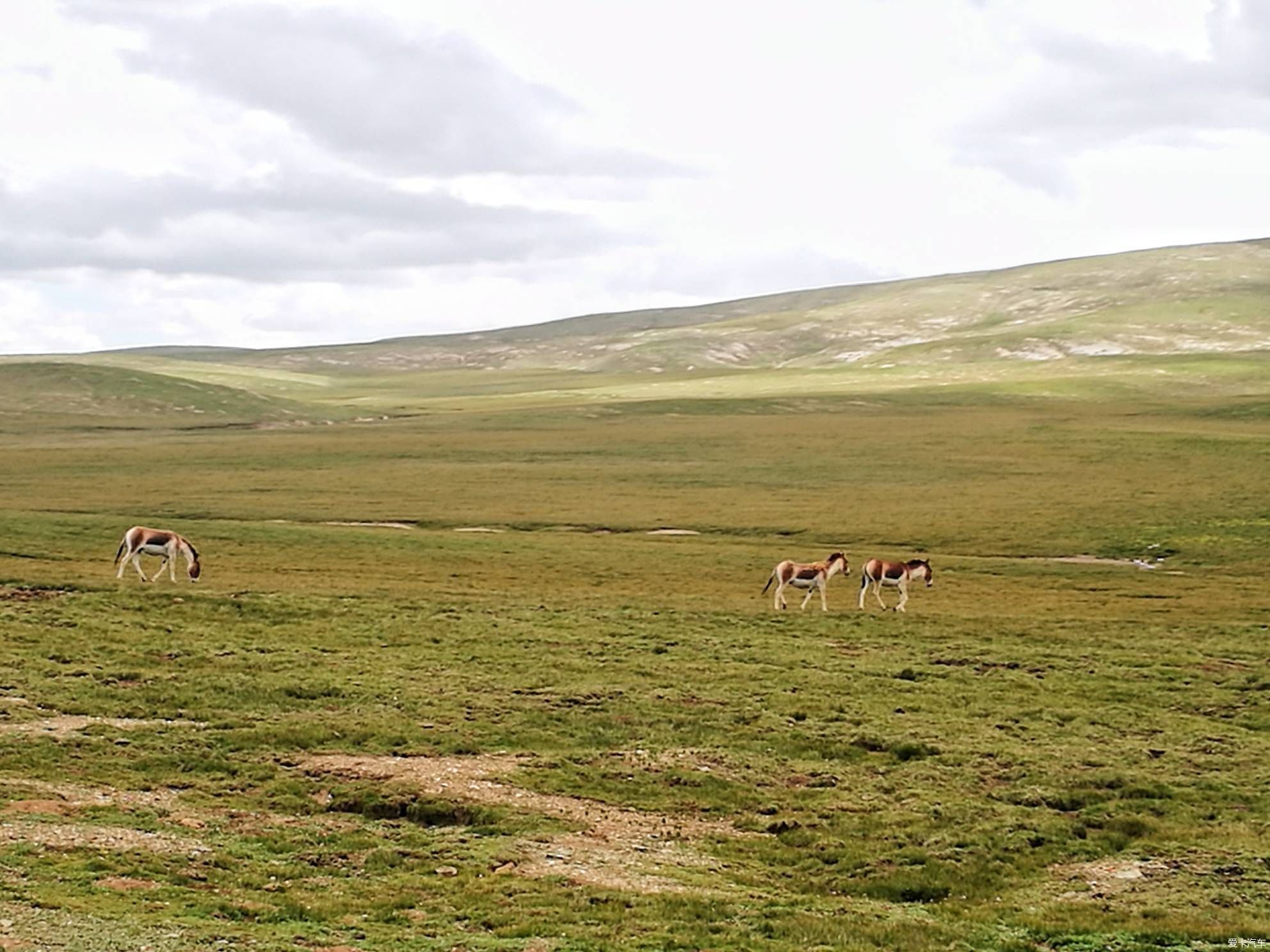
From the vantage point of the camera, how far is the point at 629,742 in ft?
88.0

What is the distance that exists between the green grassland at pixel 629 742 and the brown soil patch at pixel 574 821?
0.09 meters

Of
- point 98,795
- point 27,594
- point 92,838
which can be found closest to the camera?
point 92,838

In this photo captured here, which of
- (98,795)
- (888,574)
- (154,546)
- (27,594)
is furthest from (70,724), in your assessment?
(888,574)

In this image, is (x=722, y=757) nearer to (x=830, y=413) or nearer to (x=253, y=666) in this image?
(x=253, y=666)

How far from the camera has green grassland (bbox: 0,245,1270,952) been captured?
56.6 ft

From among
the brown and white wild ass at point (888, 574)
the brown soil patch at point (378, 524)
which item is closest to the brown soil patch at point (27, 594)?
the brown and white wild ass at point (888, 574)

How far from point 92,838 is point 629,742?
1089cm

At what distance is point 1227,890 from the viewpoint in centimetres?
1869

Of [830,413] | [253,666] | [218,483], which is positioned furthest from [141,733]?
[830,413]

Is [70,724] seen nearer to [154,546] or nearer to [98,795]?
[98,795]

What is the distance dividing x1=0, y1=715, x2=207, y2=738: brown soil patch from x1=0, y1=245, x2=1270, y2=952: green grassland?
16cm

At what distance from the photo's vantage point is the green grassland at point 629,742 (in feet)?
56.6

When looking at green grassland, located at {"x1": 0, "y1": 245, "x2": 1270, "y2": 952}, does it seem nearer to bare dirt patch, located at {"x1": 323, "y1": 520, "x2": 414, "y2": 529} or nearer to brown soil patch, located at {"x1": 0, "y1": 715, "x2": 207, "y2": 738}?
brown soil patch, located at {"x1": 0, "y1": 715, "x2": 207, "y2": 738}

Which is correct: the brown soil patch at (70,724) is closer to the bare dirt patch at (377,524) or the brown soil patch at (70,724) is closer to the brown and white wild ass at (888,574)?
the brown and white wild ass at (888,574)
